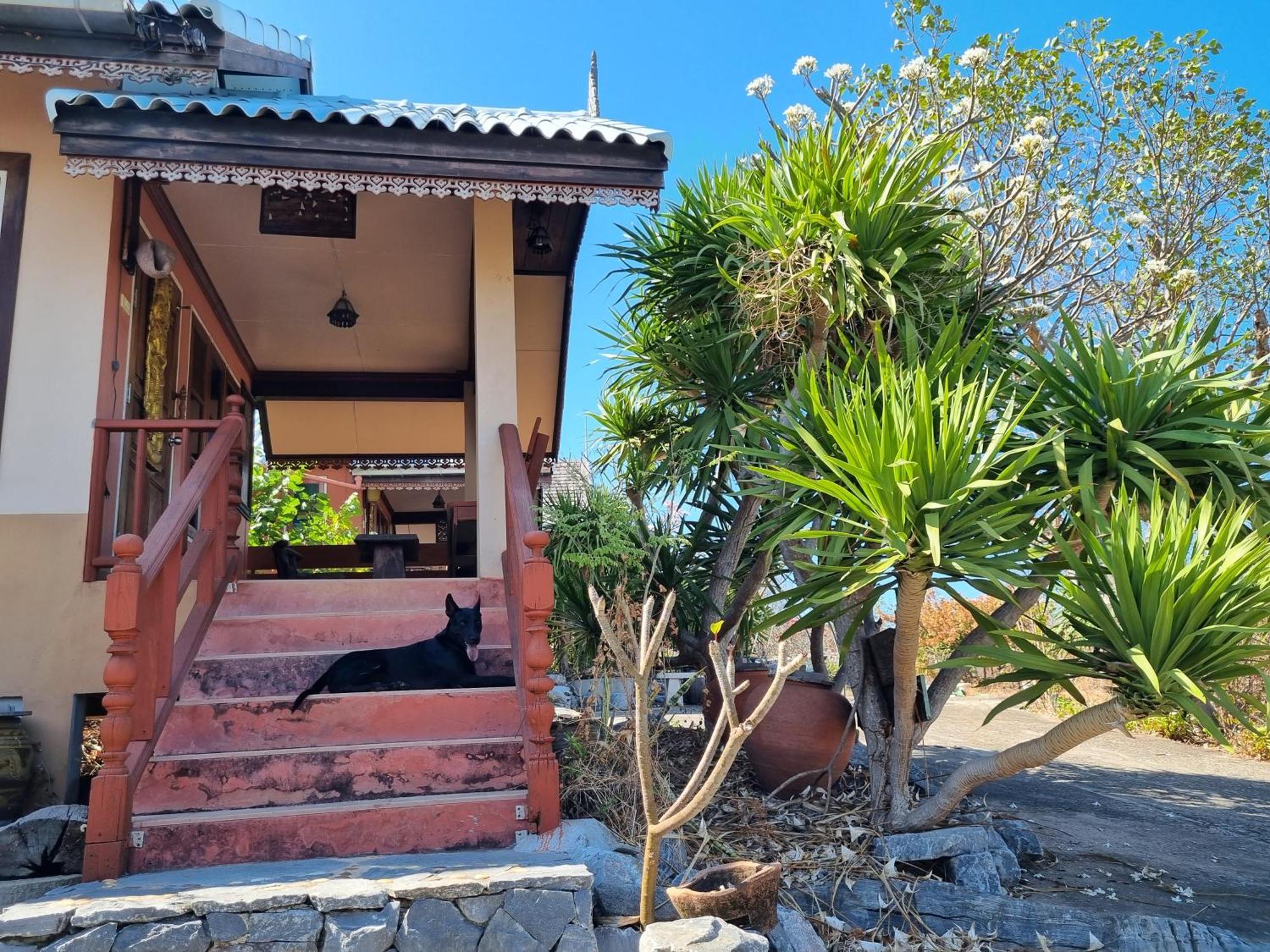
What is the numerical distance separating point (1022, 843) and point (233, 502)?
4587 millimetres

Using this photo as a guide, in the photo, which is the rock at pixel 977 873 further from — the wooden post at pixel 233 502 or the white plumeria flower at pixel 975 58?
Result: the white plumeria flower at pixel 975 58

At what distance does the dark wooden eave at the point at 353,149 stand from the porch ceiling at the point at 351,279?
1.37m

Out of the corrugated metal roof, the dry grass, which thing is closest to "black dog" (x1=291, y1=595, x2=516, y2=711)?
the dry grass

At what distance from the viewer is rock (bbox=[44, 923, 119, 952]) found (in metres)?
2.94

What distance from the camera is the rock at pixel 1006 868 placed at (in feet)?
14.3

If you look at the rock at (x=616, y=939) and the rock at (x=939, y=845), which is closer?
the rock at (x=616, y=939)

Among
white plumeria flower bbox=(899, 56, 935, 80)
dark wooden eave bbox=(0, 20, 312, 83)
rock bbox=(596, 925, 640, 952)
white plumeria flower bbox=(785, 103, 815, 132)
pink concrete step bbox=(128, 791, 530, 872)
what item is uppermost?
white plumeria flower bbox=(899, 56, 935, 80)

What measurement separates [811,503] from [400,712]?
7.22 ft

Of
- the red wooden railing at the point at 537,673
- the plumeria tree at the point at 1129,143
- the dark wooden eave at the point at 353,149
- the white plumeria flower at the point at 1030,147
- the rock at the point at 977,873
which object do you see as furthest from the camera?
the plumeria tree at the point at 1129,143

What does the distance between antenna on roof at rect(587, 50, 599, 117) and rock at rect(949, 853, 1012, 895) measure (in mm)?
4988

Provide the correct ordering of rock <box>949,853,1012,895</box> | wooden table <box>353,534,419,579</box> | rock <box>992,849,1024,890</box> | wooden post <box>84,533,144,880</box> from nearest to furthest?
wooden post <box>84,533,144,880</box>
rock <box>949,853,1012,895</box>
rock <box>992,849,1024,890</box>
wooden table <box>353,534,419,579</box>

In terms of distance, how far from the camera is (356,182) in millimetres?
5191

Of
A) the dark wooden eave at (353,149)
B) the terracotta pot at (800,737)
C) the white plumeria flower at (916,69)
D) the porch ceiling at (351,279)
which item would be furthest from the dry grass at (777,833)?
the white plumeria flower at (916,69)

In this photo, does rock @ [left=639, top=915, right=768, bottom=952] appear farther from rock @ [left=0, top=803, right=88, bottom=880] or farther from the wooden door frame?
the wooden door frame
